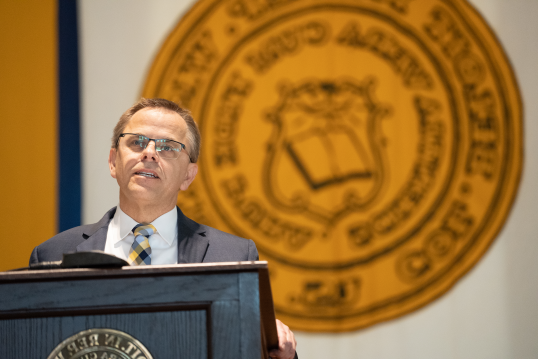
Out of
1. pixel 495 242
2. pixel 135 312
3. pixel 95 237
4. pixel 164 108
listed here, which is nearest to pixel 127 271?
pixel 135 312

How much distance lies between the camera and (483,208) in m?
2.92

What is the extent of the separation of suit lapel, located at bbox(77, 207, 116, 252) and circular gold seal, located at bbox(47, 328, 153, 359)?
2.48 ft

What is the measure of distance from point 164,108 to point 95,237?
1.66 feet

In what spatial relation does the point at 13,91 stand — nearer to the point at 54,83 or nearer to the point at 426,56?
the point at 54,83

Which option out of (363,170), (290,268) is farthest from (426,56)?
(290,268)

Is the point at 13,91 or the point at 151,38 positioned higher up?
the point at 151,38

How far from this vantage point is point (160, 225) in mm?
1728

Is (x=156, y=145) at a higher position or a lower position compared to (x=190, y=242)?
higher

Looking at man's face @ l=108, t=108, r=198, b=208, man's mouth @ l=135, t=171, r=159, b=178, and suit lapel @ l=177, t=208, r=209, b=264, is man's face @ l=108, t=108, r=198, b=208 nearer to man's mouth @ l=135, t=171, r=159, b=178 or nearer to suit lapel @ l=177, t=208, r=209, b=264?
man's mouth @ l=135, t=171, r=159, b=178

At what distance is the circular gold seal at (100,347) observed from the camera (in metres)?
0.85

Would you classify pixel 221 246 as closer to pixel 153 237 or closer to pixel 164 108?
pixel 153 237

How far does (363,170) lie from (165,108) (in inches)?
58.9

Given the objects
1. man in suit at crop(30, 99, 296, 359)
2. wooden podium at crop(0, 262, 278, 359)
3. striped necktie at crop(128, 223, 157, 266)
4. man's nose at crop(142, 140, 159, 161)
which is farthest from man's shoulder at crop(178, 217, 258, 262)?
wooden podium at crop(0, 262, 278, 359)

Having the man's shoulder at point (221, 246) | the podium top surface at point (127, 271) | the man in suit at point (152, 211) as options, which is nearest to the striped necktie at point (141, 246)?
the man in suit at point (152, 211)
